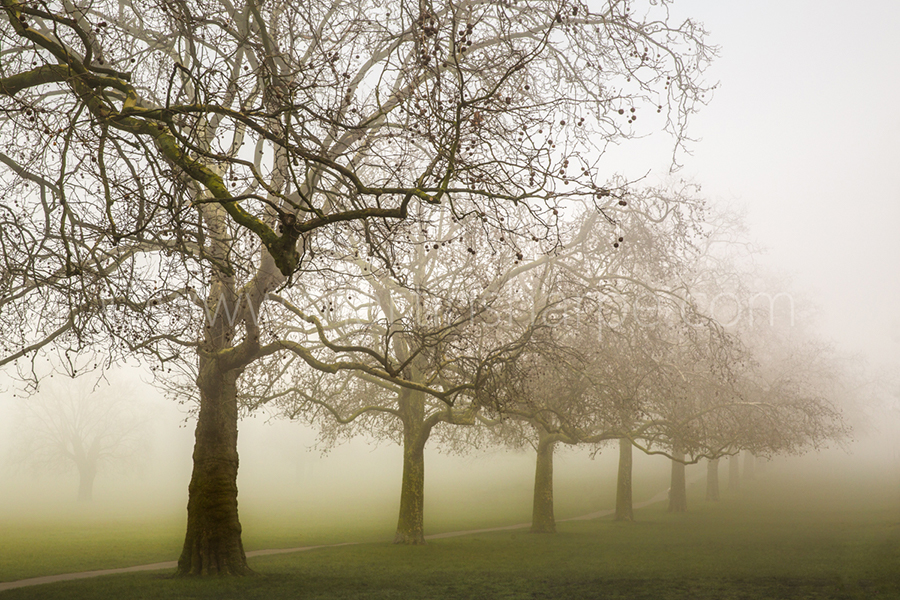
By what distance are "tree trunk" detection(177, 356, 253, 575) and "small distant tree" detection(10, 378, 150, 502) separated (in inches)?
1632

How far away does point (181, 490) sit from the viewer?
61406 mm

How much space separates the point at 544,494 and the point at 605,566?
7308 mm

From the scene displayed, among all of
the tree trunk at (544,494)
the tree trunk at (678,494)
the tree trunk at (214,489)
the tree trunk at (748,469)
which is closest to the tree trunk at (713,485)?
the tree trunk at (678,494)

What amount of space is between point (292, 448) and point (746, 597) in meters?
54.8

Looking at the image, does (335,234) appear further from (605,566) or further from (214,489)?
(605,566)

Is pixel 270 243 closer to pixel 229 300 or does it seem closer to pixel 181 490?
pixel 229 300

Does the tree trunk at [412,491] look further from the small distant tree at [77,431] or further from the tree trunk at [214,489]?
the small distant tree at [77,431]

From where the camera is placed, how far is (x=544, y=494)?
2358 cm

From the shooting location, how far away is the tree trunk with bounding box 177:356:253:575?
1273cm

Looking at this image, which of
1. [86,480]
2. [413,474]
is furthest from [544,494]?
[86,480]

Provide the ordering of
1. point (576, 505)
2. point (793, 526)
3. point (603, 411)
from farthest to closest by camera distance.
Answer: point (576, 505)
point (793, 526)
point (603, 411)

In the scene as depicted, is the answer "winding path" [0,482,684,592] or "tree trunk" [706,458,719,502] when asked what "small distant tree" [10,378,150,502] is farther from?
"tree trunk" [706,458,719,502]

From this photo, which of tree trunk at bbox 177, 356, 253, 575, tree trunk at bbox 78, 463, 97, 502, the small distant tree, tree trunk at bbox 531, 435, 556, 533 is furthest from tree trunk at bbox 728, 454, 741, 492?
tree trunk at bbox 78, 463, 97, 502

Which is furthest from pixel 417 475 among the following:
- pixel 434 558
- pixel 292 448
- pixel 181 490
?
pixel 181 490
